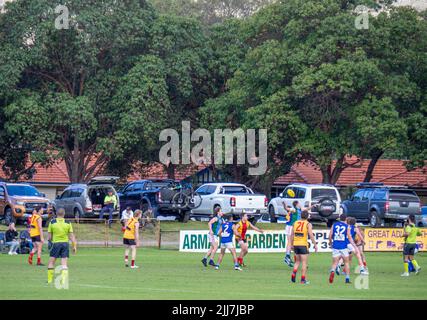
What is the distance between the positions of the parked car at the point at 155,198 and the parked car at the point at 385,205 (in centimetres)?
759

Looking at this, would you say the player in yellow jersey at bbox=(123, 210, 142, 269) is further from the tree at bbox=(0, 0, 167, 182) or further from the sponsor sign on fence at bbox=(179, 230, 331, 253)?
the tree at bbox=(0, 0, 167, 182)

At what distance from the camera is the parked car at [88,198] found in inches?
1769

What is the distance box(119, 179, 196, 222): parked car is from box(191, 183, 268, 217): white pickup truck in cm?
91

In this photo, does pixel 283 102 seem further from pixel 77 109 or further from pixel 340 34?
pixel 77 109

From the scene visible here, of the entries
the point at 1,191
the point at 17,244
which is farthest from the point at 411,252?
the point at 1,191

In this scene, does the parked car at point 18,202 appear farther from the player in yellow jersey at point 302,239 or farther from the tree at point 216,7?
the tree at point 216,7

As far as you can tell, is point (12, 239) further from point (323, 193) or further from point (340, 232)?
point (323, 193)

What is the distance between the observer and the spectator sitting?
117 ft

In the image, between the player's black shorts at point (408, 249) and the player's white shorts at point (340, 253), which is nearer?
the player's white shorts at point (340, 253)

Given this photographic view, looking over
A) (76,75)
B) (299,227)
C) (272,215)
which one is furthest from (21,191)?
(299,227)

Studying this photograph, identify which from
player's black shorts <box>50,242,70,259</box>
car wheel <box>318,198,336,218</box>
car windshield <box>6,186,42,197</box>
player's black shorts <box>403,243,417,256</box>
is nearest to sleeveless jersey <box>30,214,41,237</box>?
player's black shorts <box>50,242,70,259</box>

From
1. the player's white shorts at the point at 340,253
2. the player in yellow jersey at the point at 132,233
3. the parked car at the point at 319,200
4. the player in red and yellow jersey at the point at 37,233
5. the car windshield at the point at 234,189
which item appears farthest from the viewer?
the car windshield at the point at 234,189

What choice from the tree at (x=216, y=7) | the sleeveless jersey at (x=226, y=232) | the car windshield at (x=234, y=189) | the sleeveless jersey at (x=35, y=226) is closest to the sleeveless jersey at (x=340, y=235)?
the sleeveless jersey at (x=226, y=232)

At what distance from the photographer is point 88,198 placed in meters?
44.9
